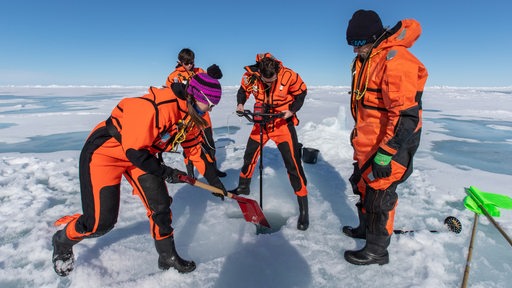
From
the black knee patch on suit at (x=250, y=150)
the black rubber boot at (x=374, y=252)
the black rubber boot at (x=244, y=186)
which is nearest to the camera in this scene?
the black rubber boot at (x=374, y=252)

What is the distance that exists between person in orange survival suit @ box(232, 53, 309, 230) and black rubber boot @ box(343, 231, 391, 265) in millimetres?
717

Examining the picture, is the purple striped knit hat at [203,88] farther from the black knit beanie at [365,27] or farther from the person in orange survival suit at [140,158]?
the black knit beanie at [365,27]

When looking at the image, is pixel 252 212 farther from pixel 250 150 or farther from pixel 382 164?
pixel 382 164

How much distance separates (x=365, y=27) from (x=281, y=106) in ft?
5.12

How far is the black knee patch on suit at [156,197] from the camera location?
2.26 meters

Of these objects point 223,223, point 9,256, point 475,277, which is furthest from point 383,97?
point 9,256

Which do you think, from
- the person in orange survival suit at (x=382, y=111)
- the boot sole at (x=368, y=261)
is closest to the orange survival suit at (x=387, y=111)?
the person in orange survival suit at (x=382, y=111)

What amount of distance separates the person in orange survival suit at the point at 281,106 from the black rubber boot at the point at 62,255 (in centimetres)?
210

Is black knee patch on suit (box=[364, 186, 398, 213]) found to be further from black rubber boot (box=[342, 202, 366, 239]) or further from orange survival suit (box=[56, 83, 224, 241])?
orange survival suit (box=[56, 83, 224, 241])

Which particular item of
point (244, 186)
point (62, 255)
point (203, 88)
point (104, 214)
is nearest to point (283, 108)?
point (244, 186)

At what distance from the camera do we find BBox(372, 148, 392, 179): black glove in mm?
2055

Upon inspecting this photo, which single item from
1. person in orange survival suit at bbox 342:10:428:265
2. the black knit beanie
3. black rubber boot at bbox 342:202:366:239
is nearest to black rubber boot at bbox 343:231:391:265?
person in orange survival suit at bbox 342:10:428:265

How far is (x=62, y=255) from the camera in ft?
7.75

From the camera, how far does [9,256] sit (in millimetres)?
2574
